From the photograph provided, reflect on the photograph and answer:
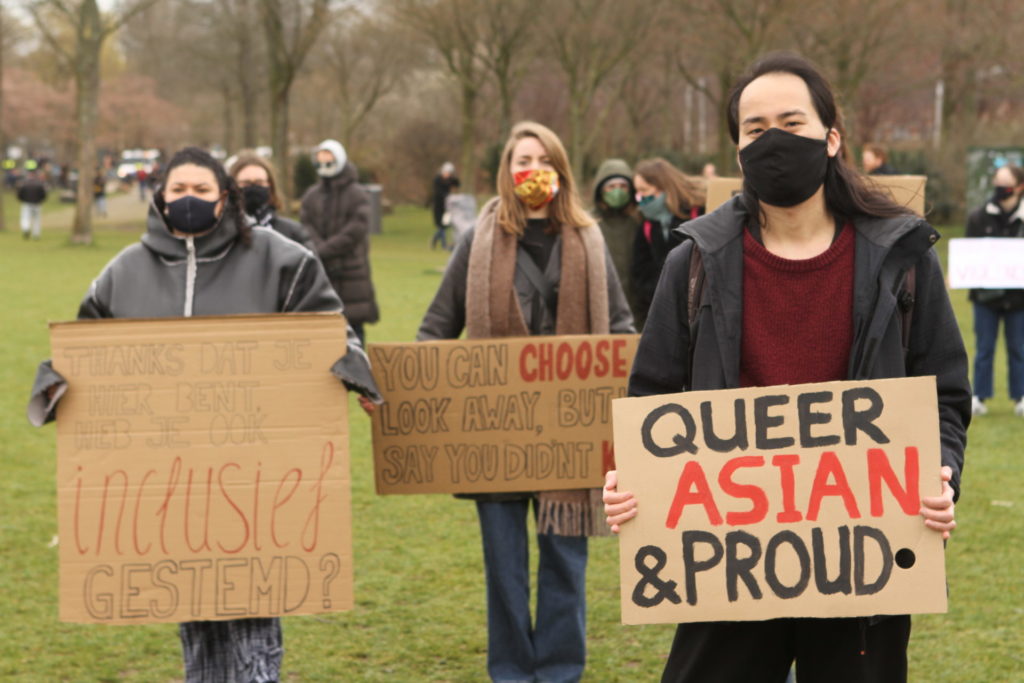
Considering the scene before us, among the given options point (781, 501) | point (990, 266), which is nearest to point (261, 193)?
point (781, 501)

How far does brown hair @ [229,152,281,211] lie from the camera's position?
25.6 ft

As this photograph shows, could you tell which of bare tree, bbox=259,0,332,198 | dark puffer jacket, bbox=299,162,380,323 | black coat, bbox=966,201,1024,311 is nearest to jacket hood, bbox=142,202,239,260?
dark puffer jacket, bbox=299,162,380,323

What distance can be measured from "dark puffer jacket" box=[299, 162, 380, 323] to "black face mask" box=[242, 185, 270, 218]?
261 centimetres

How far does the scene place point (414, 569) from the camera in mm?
6898

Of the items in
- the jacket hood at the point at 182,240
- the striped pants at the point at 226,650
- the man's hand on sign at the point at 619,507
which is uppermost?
the jacket hood at the point at 182,240

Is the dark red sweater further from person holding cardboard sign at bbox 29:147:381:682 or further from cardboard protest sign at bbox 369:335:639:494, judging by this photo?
cardboard protest sign at bbox 369:335:639:494

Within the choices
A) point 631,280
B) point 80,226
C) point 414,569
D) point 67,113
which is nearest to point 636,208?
point 631,280

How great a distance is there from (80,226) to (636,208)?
2682 cm

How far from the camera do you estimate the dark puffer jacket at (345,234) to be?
10453 millimetres

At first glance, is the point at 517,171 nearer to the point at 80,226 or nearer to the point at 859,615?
the point at 859,615

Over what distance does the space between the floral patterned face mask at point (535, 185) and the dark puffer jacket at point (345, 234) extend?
5336 mm

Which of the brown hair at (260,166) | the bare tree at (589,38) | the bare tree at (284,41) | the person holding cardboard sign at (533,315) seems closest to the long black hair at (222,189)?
the person holding cardboard sign at (533,315)

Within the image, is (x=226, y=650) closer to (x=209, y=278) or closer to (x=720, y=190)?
(x=209, y=278)

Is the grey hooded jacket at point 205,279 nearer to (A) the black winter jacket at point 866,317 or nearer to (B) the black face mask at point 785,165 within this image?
(A) the black winter jacket at point 866,317
